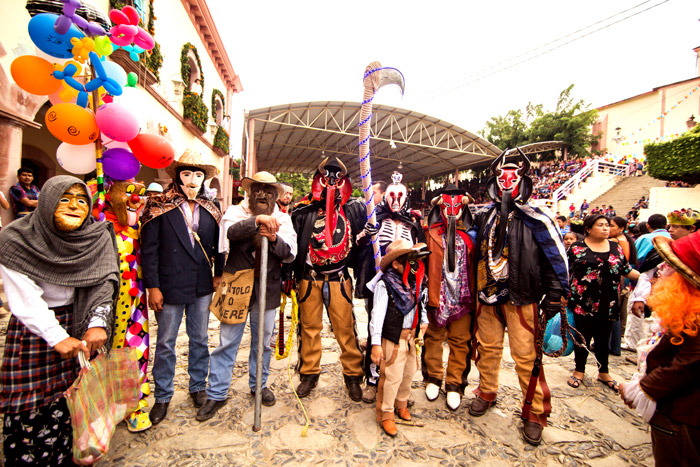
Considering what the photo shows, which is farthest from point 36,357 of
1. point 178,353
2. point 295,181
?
point 295,181

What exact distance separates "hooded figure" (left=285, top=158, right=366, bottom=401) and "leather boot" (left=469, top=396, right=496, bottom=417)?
1115mm

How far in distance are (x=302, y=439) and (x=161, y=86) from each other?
30.2 feet

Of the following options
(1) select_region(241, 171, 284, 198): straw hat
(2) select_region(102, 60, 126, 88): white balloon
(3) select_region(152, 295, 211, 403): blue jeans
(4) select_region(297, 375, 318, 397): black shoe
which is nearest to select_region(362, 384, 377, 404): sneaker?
(4) select_region(297, 375, 318, 397): black shoe

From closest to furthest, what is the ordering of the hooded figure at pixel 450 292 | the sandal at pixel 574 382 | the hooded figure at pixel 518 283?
the hooded figure at pixel 518 283, the hooded figure at pixel 450 292, the sandal at pixel 574 382

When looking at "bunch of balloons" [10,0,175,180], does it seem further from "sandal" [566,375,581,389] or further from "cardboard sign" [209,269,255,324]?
"sandal" [566,375,581,389]

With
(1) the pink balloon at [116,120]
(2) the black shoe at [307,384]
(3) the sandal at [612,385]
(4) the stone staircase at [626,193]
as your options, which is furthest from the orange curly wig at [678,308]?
(4) the stone staircase at [626,193]

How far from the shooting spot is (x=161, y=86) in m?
8.49

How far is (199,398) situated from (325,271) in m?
1.68

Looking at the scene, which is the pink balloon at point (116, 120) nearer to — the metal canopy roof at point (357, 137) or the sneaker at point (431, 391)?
the sneaker at point (431, 391)

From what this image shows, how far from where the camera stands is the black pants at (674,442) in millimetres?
1668

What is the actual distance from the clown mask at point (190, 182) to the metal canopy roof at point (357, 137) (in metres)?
11.7

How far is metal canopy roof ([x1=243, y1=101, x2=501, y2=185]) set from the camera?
15562mm

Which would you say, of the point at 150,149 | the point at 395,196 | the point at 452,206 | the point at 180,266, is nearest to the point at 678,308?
the point at 452,206

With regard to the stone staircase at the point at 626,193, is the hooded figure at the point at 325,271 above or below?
below
